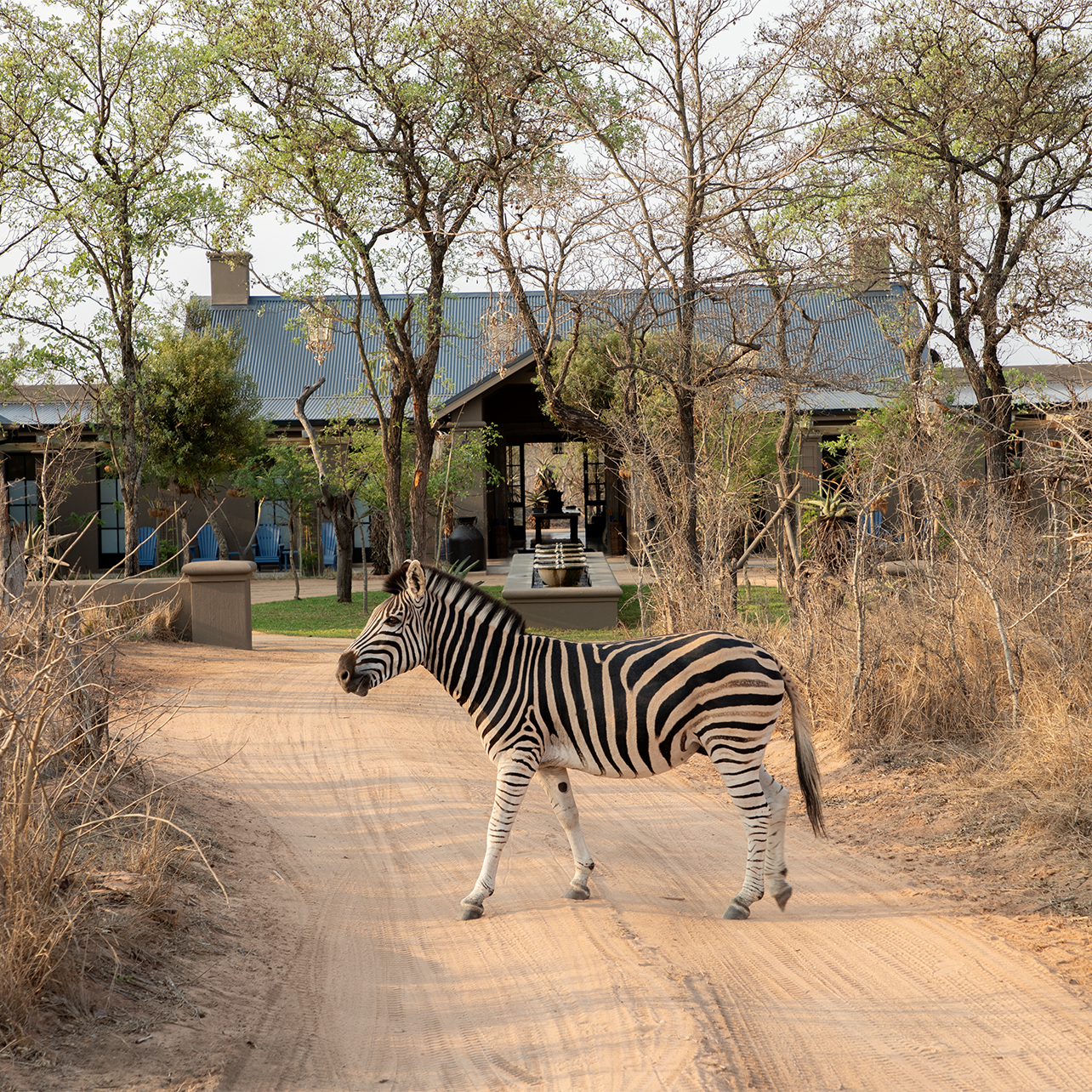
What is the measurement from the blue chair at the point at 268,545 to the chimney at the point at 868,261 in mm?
17321

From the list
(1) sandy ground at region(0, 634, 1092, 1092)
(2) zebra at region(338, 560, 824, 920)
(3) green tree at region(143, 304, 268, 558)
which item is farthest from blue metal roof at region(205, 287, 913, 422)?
(2) zebra at region(338, 560, 824, 920)

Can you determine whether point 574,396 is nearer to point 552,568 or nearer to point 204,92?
point 552,568

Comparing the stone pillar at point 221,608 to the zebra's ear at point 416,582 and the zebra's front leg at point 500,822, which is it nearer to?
the zebra's ear at point 416,582

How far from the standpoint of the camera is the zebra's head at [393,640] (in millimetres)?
5500

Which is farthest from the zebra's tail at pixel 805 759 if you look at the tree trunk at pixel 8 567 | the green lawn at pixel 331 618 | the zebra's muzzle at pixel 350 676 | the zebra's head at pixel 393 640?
the green lawn at pixel 331 618

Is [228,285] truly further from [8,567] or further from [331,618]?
[8,567]

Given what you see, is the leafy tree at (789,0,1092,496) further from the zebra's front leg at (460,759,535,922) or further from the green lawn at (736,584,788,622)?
the zebra's front leg at (460,759,535,922)

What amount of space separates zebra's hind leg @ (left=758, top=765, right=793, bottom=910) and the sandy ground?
14 cm

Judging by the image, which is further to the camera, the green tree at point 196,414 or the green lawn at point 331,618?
the green tree at point 196,414

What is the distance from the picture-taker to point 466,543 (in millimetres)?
24547

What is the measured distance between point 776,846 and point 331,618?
13.9 m

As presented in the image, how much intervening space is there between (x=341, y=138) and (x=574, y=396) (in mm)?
11459

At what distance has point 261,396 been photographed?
29.8 meters

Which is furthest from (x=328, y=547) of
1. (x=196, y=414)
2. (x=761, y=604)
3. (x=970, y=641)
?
(x=970, y=641)
